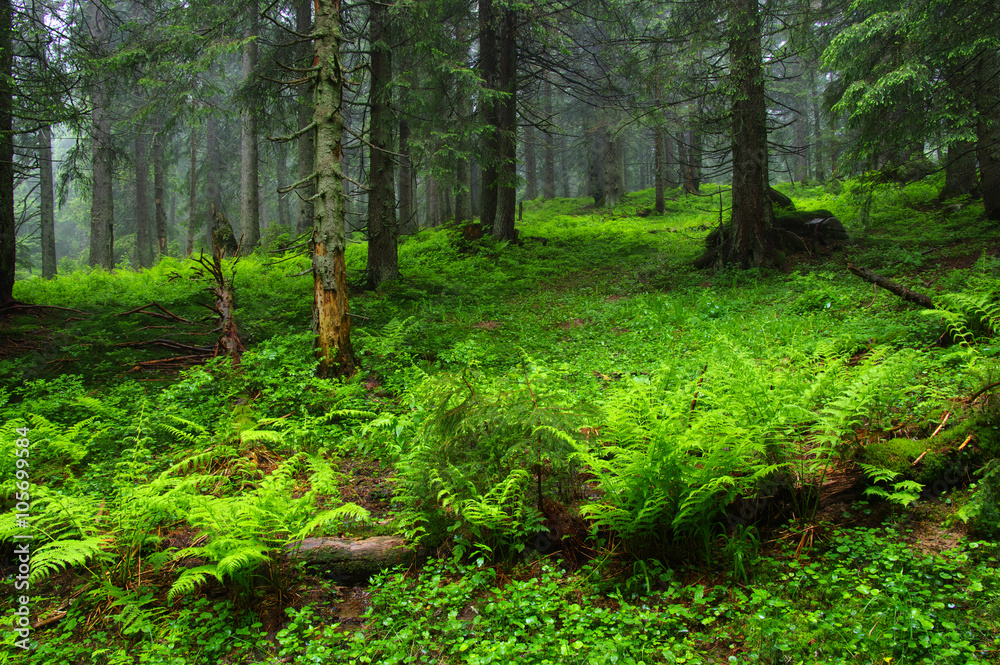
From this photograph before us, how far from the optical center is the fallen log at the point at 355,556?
3.46 m

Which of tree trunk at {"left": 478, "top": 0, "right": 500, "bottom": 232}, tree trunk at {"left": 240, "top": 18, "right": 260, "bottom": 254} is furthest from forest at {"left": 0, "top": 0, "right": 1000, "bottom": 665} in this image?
tree trunk at {"left": 240, "top": 18, "right": 260, "bottom": 254}

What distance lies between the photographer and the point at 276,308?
32.0ft

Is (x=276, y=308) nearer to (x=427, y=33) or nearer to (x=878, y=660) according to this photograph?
(x=427, y=33)

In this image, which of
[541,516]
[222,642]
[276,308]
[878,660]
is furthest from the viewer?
[276,308]

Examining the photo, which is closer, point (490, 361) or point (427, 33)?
point (490, 361)

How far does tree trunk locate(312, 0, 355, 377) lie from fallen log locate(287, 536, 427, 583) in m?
3.48

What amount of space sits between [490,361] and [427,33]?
24.2 ft

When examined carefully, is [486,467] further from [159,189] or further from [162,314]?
[159,189]

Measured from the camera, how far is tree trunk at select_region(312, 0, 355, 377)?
21.6ft

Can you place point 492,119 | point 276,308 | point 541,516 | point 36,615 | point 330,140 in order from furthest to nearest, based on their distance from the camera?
point 492,119
point 276,308
point 330,140
point 541,516
point 36,615

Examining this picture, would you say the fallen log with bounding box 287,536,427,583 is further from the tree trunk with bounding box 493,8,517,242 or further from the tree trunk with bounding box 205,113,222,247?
the tree trunk with bounding box 205,113,222,247

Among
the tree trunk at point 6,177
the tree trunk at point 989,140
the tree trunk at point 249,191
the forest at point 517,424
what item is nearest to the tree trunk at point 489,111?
the forest at point 517,424

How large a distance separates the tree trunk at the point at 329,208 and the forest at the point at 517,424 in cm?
4

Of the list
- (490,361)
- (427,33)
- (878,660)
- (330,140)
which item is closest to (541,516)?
(878,660)
